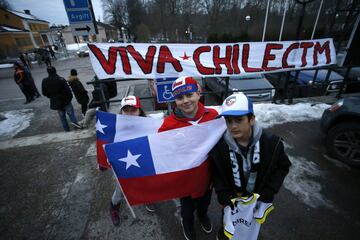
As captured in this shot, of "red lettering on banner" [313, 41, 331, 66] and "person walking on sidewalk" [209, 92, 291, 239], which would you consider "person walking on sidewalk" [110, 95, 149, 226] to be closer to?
"person walking on sidewalk" [209, 92, 291, 239]

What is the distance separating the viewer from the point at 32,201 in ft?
9.70

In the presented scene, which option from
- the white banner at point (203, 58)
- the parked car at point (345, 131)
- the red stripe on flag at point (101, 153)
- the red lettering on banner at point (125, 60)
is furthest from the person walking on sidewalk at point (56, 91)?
the parked car at point (345, 131)

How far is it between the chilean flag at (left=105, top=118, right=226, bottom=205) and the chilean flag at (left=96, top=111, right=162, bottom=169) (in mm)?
403

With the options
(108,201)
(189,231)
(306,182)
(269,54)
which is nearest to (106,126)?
(108,201)

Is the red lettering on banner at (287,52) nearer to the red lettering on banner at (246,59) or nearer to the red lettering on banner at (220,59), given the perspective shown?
the red lettering on banner at (246,59)

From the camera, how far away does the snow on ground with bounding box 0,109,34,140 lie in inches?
231

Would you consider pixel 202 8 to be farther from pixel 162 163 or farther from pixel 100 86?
pixel 162 163

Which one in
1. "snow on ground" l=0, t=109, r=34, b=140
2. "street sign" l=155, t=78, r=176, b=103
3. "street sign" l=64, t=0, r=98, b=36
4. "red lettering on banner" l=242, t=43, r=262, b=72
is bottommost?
"snow on ground" l=0, t=109, r=34, b=140

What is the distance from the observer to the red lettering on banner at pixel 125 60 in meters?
4.02

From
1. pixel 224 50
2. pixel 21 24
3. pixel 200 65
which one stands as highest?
pixel 21 24

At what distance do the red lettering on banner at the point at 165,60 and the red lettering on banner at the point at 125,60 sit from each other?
0.64m

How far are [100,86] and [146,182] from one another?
10.1ft

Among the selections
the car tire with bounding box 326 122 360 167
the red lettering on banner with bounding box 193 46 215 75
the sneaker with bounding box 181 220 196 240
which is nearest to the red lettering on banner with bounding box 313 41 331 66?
the car tire with bounding box 326 122 360 167

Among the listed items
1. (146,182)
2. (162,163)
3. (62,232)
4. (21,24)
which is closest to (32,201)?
(62,232)
